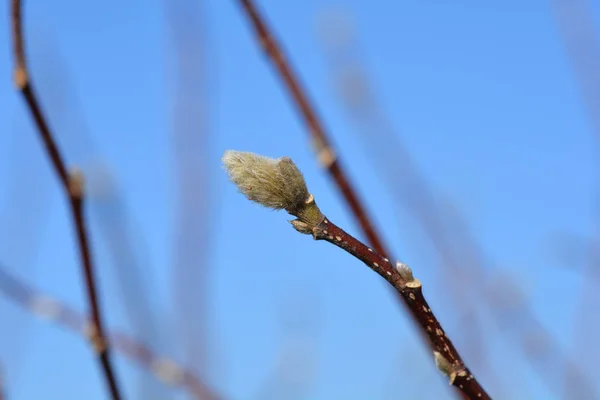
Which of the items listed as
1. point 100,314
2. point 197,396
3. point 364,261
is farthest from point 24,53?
point 197,396

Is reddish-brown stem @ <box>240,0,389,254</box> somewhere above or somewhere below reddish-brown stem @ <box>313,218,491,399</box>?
above

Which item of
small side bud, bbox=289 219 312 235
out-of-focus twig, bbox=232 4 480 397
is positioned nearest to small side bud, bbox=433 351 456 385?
small side bud, bbox=289 219 312 235

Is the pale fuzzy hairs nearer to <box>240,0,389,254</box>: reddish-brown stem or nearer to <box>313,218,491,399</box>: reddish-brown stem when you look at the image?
<box>313,218,491,399</box>: reddish-brown stem

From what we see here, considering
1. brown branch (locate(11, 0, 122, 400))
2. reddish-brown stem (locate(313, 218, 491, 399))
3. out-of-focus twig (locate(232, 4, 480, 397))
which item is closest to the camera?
reddish-brown stem (locate(313, 218, 491, 399))

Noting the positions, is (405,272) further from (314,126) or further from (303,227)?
(314,126)

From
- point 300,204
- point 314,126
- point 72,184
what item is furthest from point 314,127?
point 300,204

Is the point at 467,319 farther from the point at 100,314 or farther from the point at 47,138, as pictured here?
the point at 47,138

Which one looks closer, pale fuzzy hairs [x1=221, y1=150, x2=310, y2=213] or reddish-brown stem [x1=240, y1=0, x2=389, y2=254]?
pale fuzzy hairs [x1=221, y1=150, x2=310, y2=213]
